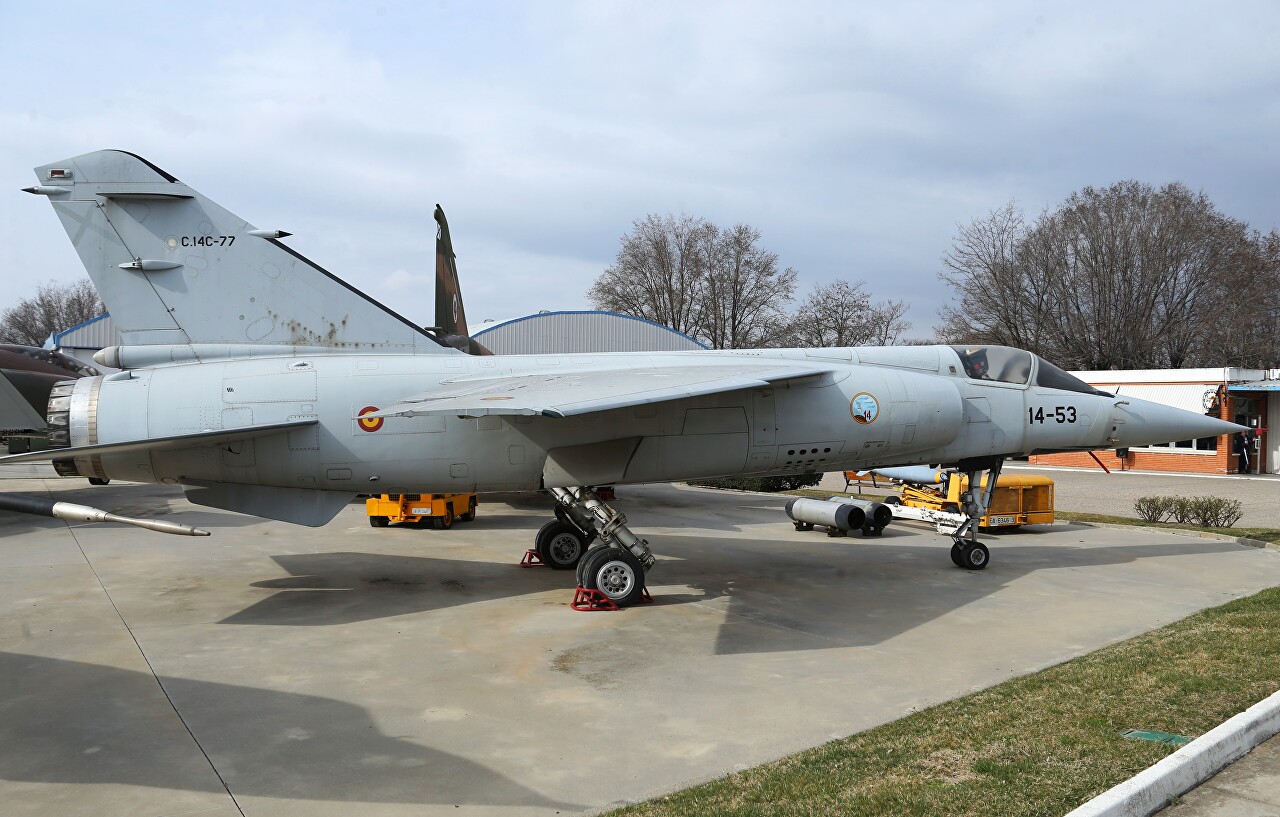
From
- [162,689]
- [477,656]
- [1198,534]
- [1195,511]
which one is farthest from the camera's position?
[1195,511]

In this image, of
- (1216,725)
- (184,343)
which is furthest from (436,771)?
(184,343)

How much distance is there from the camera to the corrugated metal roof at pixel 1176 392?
3103cm

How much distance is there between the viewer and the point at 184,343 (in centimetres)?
930

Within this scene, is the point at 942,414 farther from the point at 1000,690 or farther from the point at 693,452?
the point at 1000,690

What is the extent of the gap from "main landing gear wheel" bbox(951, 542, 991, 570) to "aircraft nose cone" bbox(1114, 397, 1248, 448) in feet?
8.37

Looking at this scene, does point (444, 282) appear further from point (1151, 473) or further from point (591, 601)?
point (1151, 473)

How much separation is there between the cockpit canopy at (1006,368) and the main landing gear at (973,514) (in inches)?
44.1

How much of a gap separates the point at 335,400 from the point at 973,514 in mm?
8264

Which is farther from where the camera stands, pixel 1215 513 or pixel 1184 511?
pixel 1184 511

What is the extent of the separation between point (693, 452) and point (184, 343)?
582 centimetres

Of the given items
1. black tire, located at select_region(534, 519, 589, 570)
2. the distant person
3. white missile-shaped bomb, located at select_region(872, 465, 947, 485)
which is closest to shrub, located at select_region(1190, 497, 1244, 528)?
white missile-shaped bomb, located at select_region(872, 465, 947, 485)

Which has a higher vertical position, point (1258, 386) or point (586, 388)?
point (1258, 386)

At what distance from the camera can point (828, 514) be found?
1430 centimetres

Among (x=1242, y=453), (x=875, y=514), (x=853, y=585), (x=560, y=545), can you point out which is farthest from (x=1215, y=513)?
(x=1242, y=453)
